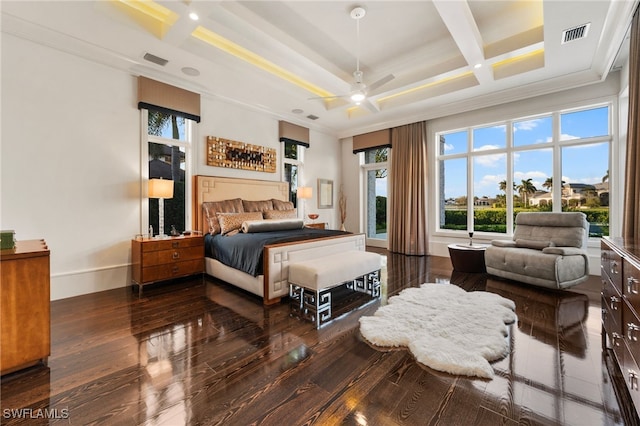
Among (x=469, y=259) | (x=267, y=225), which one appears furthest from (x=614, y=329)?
(x=267, y=225)

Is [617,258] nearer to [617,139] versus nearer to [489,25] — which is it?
[489,25]

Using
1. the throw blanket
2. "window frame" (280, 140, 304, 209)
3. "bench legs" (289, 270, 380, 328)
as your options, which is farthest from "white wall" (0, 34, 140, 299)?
"window frame" (280, 140, 304, 209)

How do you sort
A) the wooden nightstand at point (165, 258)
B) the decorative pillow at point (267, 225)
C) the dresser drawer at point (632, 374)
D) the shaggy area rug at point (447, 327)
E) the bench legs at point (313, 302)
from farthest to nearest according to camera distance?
1. the decorative pillow at point (267, 225)
2. the wooden nightstand at point (165, 258)
3. the bench legs at point (313, 302)
4. the shaggy area rug at point (447, 327)
5. the dresser drawer at point (632, 374)

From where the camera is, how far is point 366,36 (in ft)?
12.0

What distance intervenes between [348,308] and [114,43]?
167 inches

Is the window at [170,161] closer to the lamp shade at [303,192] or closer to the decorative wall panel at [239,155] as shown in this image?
the decorative wall panel at [239,155]

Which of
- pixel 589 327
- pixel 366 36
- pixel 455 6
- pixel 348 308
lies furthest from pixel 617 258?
pixel 366 36

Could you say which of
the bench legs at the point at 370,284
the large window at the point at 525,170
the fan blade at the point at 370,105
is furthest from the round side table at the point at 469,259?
the fan blade at the point at 370,105

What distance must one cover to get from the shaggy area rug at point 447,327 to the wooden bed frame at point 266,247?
1.04 metres

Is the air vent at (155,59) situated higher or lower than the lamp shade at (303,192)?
higher

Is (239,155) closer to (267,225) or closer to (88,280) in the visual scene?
(267,225)

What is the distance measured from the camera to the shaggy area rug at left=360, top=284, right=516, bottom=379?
189cm

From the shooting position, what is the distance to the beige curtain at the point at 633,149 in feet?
9.04

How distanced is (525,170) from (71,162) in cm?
712
